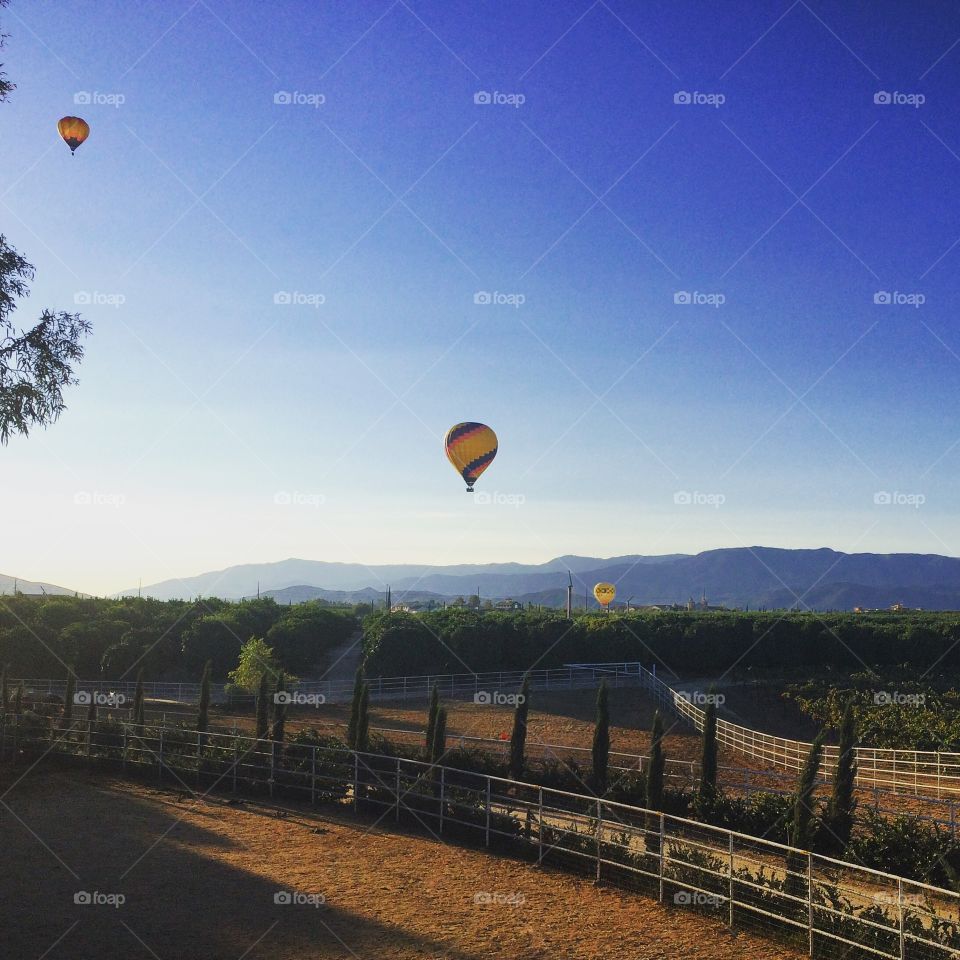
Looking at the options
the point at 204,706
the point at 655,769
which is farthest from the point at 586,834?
the point at 204,706

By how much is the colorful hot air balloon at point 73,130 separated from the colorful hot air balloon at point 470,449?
22.0 metres

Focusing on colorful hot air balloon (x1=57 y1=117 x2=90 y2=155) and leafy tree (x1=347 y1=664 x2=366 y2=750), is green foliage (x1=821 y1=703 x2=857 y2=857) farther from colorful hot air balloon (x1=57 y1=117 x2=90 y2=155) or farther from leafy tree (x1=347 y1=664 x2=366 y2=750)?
colorful hot air balloon (x1=57 y1=117 x2=90 y2=155)

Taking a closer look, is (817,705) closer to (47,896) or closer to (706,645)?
(706,645)

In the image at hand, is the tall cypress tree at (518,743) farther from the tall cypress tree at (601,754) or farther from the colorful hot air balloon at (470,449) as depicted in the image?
the colorful hot air balloon at (470,449)

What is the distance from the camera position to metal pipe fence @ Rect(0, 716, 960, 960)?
10812 mm

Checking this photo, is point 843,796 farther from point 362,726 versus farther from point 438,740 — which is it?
point 362,726

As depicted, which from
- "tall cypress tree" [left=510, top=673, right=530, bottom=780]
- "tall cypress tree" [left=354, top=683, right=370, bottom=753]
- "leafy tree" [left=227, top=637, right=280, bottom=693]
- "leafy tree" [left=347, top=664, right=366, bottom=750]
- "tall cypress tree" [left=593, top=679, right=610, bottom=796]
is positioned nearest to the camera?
"tall cypress tree" [left=354, top=683, right=370, bottom=753]

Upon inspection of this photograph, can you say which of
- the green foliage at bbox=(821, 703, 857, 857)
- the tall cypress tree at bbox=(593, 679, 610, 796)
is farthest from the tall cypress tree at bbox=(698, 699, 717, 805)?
the green foliage at bbox=(821, 703, 857, 857)

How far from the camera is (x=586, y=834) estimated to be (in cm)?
1452

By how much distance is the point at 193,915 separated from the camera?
38.9 ft

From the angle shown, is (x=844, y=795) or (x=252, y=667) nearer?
(x=844, y=795)

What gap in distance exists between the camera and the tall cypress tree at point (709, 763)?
19.6 m

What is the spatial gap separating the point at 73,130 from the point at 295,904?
2142cm

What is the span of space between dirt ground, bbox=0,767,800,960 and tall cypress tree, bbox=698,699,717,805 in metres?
6.40
